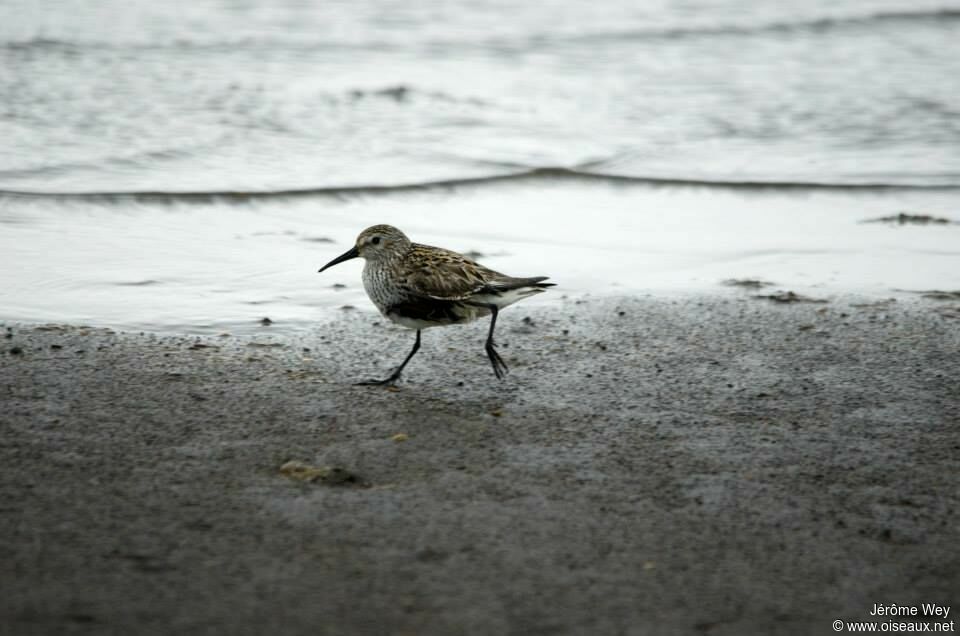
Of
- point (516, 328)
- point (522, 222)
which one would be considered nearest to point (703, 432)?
point (516, 328)

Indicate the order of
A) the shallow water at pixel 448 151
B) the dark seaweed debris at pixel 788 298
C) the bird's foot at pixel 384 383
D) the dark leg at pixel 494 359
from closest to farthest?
the bird's foot at pixel 384 383 < the dark leg at pixel 494 359 < the dark seaweed debris at pixel 788 298 < the shallow water at pixel 448 151

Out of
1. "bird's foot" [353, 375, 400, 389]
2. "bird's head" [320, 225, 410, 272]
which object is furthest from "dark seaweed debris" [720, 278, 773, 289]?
"bird's foot" [353, 375, 400, 389]

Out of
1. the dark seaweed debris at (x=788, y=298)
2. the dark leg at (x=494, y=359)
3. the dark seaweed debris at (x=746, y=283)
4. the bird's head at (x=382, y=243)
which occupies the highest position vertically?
the bird's head at (x=382, y=243)

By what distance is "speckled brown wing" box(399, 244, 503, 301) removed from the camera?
612 centimetres

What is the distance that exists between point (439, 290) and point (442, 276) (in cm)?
8

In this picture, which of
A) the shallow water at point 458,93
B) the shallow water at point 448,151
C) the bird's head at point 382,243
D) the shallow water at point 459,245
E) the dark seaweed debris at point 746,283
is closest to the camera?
the bird's head at point 382,243

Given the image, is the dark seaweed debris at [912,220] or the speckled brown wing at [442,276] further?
the dark seaweed debris at [912,220]

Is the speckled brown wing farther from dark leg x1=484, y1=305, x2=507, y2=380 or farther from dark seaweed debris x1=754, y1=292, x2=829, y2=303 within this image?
dark seaweed debris x1=754, y1=292, x2=829, y2=303

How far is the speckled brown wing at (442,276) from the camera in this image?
20.1 ft

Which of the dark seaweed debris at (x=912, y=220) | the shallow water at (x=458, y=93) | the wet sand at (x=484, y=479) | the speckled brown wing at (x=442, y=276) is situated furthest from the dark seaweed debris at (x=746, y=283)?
the shallow water at (x=458, y=93)

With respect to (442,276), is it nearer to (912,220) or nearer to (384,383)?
(384,383)

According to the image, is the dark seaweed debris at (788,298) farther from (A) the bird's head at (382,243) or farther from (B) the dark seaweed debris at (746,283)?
(A) the bird's head at (382,243)

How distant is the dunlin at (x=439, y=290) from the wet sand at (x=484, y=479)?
0.27 metres

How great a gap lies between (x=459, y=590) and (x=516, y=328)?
3124 millimetres
